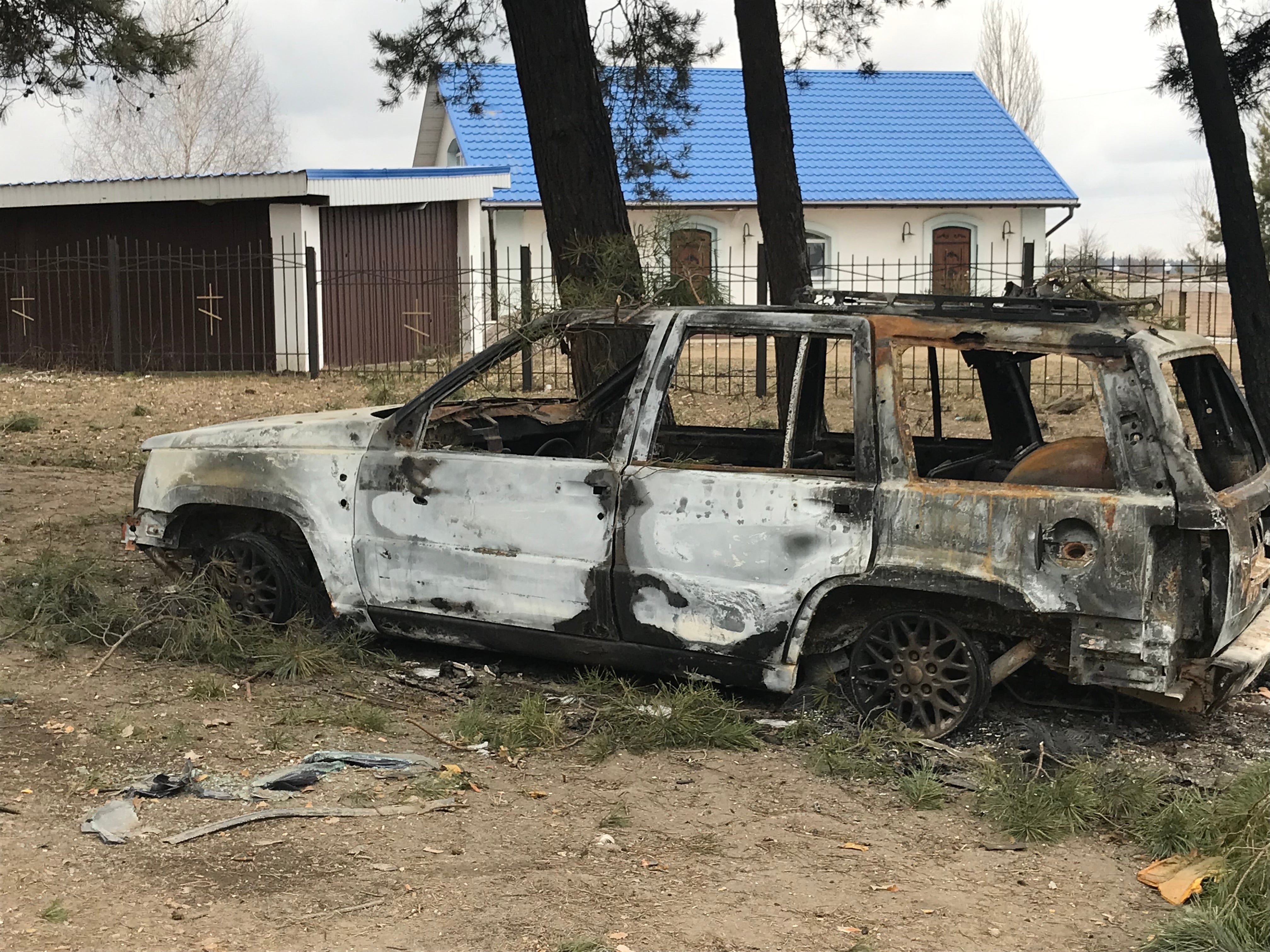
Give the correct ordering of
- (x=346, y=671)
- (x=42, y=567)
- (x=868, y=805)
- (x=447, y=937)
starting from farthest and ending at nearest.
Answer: (x=42, y=567), (x=346, y=671), (x=868, y=805), (x=447, y=937)

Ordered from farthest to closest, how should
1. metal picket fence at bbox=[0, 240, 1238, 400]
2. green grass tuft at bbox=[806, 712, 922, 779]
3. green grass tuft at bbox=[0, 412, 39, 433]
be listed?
metal picket fence at bbox=[0, 240, 1238, 400]
green grass tuft at bbox=[0, 412, 39, 433]
green grass tuft at bbox=[806, 712, 922, 779]

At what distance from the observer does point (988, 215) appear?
28.0 m

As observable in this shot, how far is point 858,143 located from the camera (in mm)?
29375

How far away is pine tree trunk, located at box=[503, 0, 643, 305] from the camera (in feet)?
27.8

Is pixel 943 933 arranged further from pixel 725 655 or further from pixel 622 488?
pixel 622 488

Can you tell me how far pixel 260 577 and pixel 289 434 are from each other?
692 mm

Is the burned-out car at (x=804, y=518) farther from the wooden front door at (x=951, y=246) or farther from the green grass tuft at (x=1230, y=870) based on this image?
the wooden front door at (x=951, y=246)

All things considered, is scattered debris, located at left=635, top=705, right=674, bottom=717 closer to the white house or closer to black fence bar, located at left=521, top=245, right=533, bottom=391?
black fence bar, located at left=521, top=245, right=533, bottom=391

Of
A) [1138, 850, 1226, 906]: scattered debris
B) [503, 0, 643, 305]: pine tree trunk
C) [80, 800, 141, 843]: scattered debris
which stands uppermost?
[503, 0, 643, 305]: pine tree trunk

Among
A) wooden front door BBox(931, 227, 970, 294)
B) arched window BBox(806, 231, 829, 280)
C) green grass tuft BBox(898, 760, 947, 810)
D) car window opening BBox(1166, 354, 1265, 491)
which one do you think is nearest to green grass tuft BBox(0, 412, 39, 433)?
green grass tuft BBox(898, 760, 947, 810)

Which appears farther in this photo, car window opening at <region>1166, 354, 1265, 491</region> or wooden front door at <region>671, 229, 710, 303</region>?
wooden front door at <region>671, 229, 710, 303</region>

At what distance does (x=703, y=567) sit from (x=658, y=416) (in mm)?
645

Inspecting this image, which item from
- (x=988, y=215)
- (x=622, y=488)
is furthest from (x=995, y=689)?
(x=988, y=215)

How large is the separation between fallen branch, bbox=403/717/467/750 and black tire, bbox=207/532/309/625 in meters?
1.16
